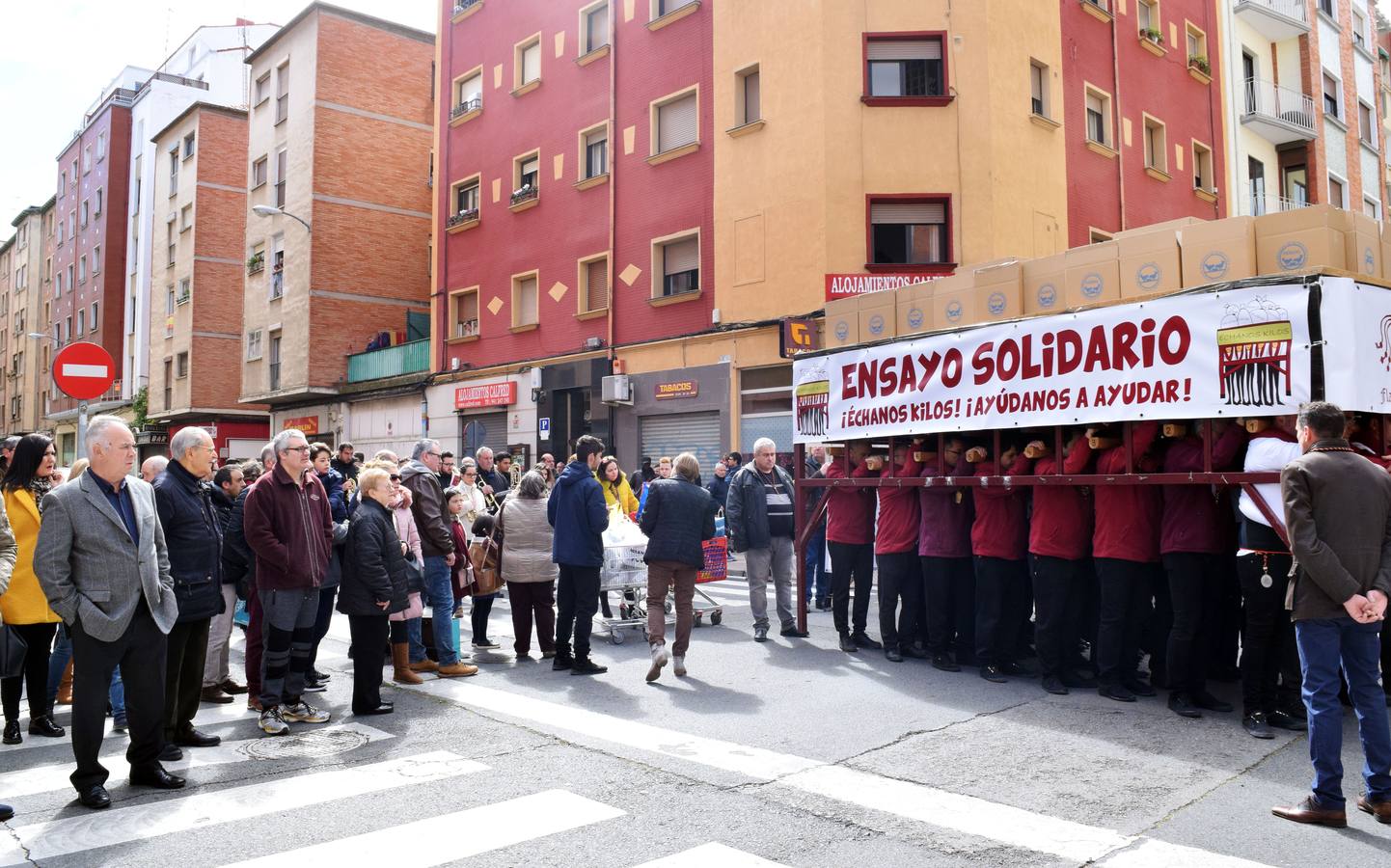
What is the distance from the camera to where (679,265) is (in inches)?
844

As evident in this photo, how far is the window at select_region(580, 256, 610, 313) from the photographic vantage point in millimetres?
23125

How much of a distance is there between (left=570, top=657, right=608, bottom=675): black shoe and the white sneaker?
48 centimetres

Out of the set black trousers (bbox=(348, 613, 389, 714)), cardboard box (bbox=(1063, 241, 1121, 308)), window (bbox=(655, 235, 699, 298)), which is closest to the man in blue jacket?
black trousers (bbox=(348, 613, 389, 714))

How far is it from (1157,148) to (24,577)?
23761 mm

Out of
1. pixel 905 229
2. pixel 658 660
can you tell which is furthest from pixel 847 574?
pixel 905 229

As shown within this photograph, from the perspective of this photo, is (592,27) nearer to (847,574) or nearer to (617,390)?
(617,390)

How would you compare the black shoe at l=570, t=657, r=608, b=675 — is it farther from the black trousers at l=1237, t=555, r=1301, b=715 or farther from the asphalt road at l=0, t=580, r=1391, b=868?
the black trousers at l=1237, t=555, r=1301, b=715

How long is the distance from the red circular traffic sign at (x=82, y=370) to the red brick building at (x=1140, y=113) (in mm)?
16814

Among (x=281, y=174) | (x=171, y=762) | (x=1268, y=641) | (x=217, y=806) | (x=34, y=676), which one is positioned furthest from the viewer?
(x=281, y=174)

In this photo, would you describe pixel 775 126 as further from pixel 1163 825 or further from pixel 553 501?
pixel 1163 825

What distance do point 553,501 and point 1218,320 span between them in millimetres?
5267

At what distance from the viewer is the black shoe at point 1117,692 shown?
6.96 metres

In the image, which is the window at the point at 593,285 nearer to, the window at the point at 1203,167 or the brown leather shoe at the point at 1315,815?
the window at the point at 1203,167

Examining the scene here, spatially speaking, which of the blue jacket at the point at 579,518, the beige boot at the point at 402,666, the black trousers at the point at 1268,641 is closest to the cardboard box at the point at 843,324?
the blue jacket at the point at 579,518
